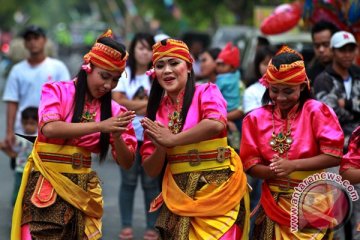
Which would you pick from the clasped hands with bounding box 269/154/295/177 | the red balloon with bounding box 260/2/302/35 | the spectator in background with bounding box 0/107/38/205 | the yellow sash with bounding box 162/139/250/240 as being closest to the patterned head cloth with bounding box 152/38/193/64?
the yellow sash with bounding box 162/139/250/240

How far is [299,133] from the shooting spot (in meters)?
5.79

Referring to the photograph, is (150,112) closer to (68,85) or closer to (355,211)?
(68,85)

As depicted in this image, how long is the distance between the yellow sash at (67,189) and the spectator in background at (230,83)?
10.2 ft

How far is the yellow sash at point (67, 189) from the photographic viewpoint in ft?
19.1

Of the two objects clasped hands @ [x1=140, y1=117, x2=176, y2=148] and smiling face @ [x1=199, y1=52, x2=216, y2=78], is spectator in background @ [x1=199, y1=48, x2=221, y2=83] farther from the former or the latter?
clasped hands @ [x1=140, y1=117, x2=176, y2=148]

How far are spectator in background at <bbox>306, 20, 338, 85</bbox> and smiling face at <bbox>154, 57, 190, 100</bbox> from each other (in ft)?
9.75

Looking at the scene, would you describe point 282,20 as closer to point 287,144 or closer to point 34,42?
point 34,42

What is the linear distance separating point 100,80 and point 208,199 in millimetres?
1012

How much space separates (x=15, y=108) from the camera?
9.62 meters

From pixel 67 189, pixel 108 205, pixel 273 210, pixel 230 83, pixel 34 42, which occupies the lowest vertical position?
pixel 273 210

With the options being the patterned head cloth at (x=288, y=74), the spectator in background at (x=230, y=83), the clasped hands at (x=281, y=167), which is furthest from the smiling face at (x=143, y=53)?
the clasped hands at (x=281, y=167)

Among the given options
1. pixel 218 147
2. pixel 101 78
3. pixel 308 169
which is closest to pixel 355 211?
pixel 308 169

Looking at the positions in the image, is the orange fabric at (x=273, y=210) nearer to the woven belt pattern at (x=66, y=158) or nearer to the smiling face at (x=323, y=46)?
the woven belt pattern at (x=66, y=158)

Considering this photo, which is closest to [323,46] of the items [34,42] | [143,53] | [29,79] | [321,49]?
[321,49]
